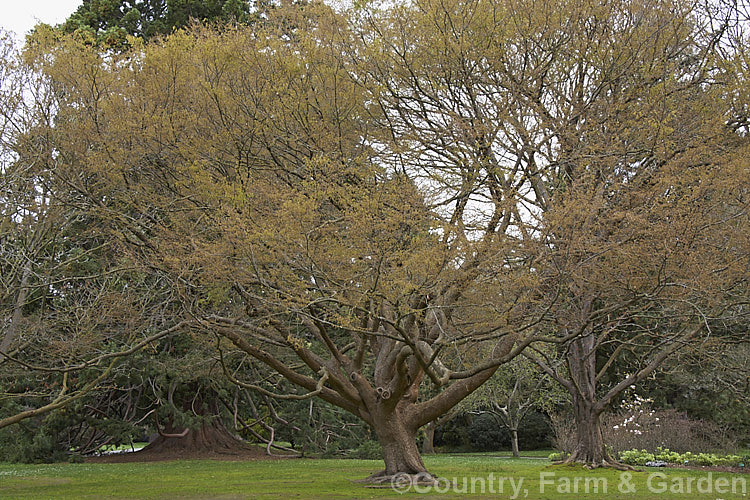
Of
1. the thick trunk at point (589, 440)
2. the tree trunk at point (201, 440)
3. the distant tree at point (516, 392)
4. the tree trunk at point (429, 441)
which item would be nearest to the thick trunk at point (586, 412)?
the thick trunk at point (589, 440)

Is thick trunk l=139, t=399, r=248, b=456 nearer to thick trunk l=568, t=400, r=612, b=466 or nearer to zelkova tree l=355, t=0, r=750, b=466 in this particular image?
thick trunk l=568, t=400, r=612, b=466

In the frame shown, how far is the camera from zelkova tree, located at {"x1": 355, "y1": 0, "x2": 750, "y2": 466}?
834 cm

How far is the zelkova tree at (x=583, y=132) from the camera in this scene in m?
8.34

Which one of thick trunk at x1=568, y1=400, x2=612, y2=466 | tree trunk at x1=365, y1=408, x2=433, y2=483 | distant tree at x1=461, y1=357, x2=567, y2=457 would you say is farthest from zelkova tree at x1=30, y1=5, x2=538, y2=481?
distant tree at x1=461, y1=357, x2=567, y2=457

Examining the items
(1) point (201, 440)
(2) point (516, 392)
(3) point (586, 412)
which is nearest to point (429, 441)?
(2) point (516, 392)

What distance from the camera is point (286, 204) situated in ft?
26.4

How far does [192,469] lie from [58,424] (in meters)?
5.75

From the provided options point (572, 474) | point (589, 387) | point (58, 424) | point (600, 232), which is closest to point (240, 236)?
point (600, 232)

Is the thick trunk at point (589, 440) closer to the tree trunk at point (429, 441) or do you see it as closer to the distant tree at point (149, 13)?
the tree trunk at point (429, 441)

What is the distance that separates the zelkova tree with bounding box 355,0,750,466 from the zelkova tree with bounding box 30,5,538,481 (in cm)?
62

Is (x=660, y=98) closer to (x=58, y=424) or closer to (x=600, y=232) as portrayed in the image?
(x=600, y=232)

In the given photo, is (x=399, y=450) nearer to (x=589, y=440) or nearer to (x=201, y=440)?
(x=589, y=440)

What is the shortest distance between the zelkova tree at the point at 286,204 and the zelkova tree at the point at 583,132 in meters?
0.62

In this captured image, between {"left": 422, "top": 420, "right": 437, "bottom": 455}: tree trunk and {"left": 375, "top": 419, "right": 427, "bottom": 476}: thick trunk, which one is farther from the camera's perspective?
{"left": 422, "top": 420, "right": 437, "bottom": 455}: tree trunk
